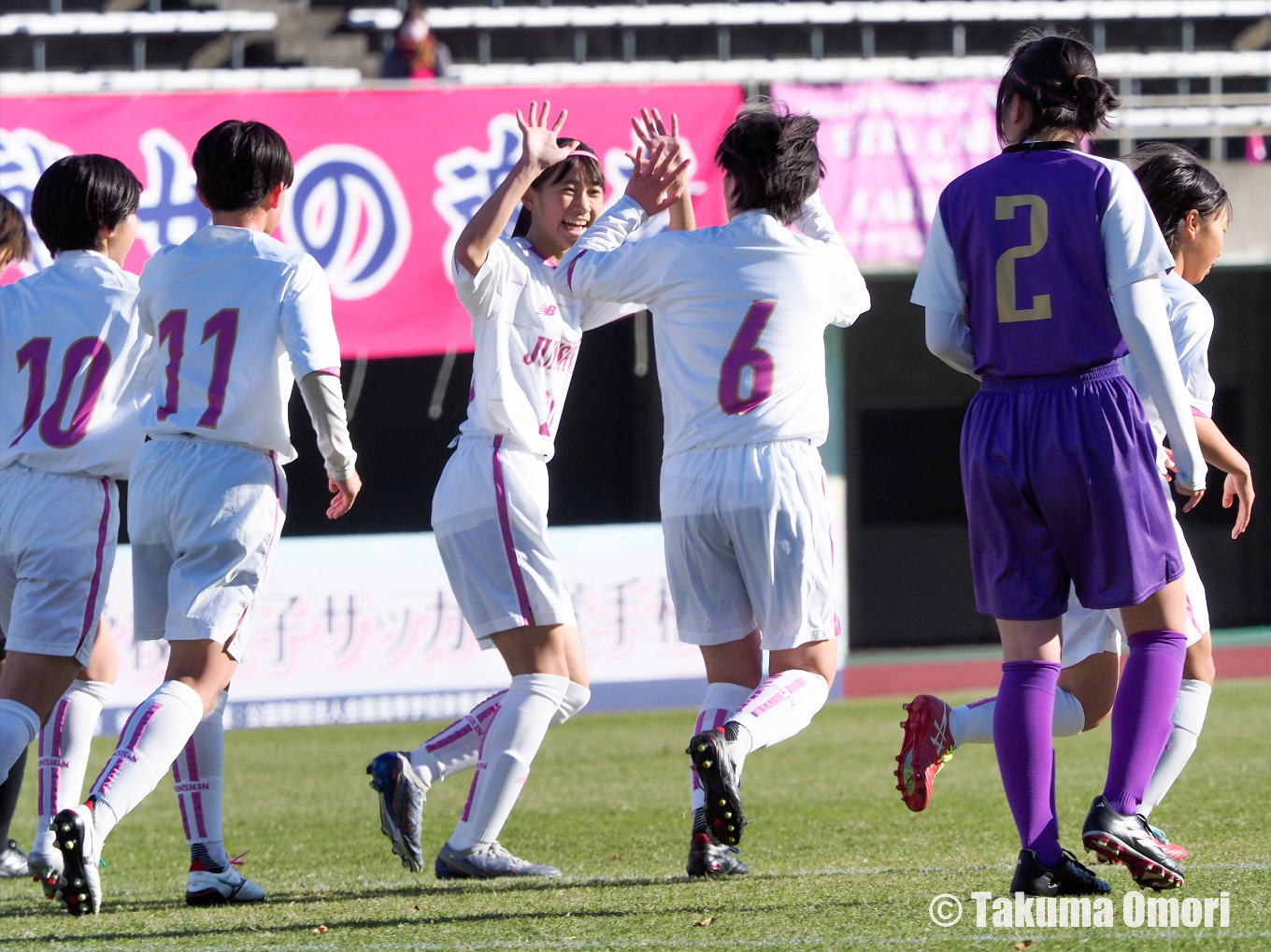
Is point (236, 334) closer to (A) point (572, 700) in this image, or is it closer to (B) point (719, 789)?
(A) point (572, 700)

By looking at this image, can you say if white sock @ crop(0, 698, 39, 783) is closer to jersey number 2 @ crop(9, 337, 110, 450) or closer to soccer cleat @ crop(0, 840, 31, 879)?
jersey number 2 @ crop(9, 337, 110, 450)

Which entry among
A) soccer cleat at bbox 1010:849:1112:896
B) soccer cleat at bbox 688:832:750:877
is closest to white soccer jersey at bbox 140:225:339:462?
soccer cleat at bbox 688:832:750:877

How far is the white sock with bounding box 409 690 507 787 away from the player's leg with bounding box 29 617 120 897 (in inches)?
34.8

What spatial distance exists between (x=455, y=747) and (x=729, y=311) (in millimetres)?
1437

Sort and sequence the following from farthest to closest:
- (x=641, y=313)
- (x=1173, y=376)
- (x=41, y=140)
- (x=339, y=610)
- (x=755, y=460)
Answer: (x=641, y=313), (x=339, y=610), (x=41, y=140), (x=755, y=460), (x=1173, y=376)

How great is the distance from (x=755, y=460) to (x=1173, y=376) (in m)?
1.02

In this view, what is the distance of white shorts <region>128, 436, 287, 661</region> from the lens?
3.86m

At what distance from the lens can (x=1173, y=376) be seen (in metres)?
3.36

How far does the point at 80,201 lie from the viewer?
14.0 ft

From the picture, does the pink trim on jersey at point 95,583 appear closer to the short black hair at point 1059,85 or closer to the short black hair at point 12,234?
the short black hair at point 12,234

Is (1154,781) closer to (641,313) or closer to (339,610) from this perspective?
(339,610)

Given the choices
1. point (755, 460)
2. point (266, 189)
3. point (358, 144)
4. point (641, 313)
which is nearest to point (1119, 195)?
point (755, 460)

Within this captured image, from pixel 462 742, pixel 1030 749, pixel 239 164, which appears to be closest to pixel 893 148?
pixel 462 742

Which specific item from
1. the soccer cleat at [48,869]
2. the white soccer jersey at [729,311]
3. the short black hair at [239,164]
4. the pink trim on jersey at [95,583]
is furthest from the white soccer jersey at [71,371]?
the white soccer jersey at [729,311]
